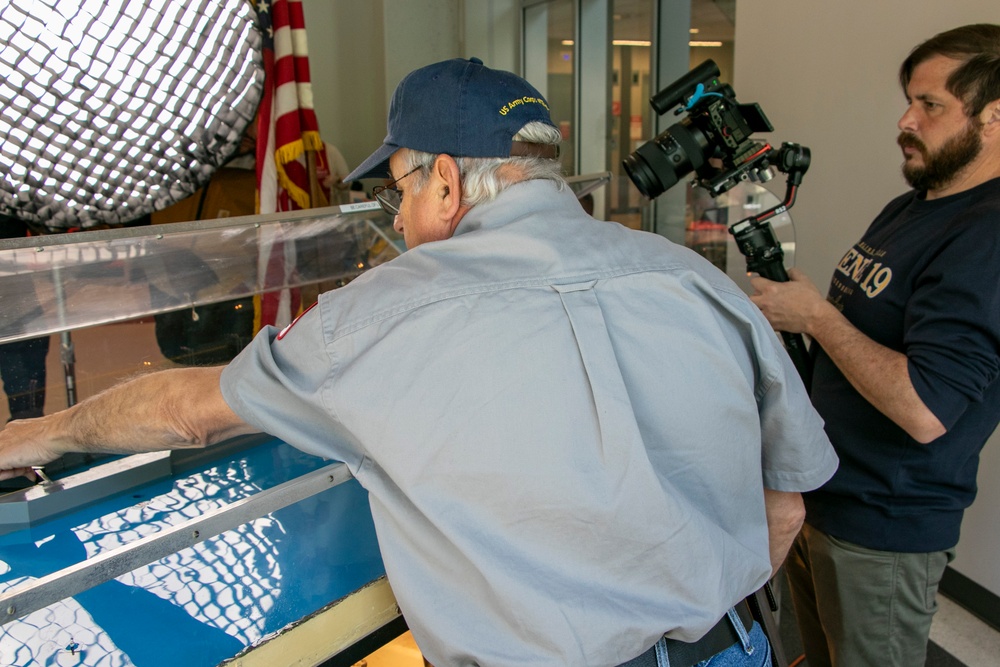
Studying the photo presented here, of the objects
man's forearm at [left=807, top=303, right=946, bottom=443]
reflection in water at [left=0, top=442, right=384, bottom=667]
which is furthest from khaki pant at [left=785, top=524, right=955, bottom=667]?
reflection in water at [left=0, top=442, right=384, bottom=667]

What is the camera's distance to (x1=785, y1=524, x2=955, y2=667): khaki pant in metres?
1.48

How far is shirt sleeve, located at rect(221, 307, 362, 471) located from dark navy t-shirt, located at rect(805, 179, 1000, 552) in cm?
100

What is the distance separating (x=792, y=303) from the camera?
150cm

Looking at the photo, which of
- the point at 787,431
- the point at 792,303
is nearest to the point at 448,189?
the point at 787,431

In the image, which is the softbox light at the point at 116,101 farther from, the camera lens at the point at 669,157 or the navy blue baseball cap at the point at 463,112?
the camera lens at the point at 669,157

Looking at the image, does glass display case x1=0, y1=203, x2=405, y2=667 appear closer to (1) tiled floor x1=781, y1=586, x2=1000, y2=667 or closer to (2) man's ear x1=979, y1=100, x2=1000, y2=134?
(2) man's ear x1=979, y1=100, x2=1000, y2=134

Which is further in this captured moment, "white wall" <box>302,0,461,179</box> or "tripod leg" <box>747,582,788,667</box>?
"white wall" <box>302,0,461,179</box>

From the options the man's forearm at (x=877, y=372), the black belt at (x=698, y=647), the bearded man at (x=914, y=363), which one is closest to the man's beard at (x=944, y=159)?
the bearded man at (x=914, y=363)

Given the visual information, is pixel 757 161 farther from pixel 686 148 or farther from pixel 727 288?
pixel 727 288

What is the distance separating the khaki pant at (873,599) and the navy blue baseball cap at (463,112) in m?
1.07

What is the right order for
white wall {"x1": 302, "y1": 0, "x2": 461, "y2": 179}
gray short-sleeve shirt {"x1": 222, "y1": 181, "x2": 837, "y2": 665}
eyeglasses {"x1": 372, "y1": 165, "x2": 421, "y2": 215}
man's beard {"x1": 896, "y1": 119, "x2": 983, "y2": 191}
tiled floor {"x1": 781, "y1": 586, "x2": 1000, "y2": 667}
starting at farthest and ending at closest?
1. white wall {"x1": 302, "y1": 0, "x2": 461, "y2": 179}
2. tiled floor {"x1": 781, "y1": 586, "x2": 1000, "y2": 667}
3. man's beard {"x1": 896, "y1": 119, "x2": 983, "y2": 191}
4. eyeglasses {"x1": 372, "y1": 165, "x2": 421, "y2": 215}
5. gray short-sleeve shirt {"x1": 222, "y1": 181, "x2": 837, "y2": 665}

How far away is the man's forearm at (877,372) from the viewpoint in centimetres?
131

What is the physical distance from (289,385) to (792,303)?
3.42 feet

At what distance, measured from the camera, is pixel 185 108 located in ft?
4.54
